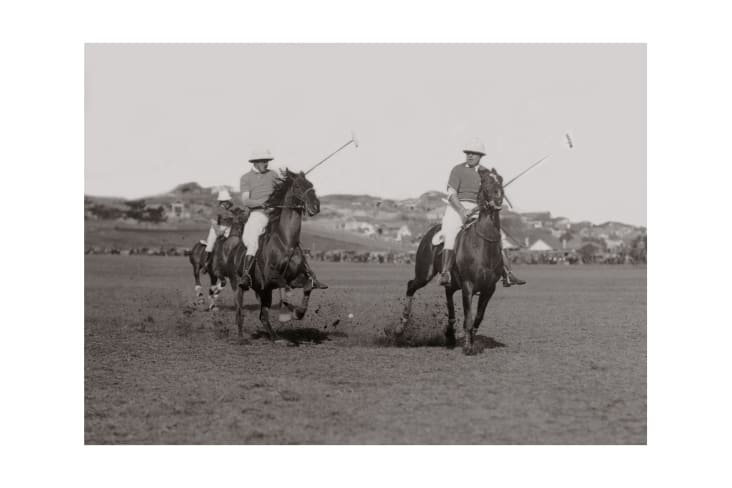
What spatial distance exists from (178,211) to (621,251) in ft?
31.8

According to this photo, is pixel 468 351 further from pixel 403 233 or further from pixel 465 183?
pixel 403 233

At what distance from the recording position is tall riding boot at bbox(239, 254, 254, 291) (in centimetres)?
1321

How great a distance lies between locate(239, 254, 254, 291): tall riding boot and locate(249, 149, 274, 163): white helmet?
1543 millimetres

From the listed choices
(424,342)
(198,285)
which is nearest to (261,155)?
(424,342)

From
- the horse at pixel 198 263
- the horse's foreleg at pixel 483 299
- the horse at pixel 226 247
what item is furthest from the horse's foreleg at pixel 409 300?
the horse at pixel 198 263

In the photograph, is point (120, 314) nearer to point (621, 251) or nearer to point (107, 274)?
point (107, 274)

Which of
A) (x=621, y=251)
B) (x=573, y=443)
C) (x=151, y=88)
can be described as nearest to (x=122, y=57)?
(x=151, y=88)

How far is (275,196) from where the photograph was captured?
1295 centimetres

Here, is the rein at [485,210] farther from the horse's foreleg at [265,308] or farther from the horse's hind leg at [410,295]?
the horse's foreleg at [265,308]

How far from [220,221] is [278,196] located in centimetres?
472

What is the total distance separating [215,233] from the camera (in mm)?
17969

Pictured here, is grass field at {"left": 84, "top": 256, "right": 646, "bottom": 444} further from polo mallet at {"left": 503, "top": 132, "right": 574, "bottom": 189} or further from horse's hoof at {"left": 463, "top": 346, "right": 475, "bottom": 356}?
polo mallet at {"left": 503, "top": 132, "right": 574, "bottom": 189}

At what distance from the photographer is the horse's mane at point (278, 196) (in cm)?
1269

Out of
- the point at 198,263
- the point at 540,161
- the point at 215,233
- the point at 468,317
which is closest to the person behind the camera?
the point at 468,317
